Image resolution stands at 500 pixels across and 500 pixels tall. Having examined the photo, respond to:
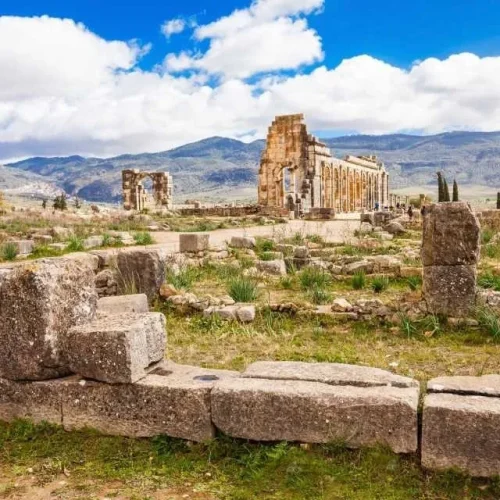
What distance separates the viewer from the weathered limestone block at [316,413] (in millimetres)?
4085

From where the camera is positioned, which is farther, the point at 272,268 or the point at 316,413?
the point at 272,268

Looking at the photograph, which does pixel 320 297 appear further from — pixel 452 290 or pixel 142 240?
pixel 142 240

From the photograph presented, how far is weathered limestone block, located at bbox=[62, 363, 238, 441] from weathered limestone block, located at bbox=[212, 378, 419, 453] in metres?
0.15

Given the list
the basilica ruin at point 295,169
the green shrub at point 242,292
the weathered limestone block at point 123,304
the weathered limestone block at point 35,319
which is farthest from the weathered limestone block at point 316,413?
the basilica ruin at point 295,169

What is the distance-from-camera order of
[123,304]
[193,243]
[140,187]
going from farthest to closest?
1. [140,187]
2. [193,243]
3. [123,304]

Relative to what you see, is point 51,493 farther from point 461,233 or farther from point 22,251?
point 22,251

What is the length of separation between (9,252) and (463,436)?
1325cm

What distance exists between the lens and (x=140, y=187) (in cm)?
4606

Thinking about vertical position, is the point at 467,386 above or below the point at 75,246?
below

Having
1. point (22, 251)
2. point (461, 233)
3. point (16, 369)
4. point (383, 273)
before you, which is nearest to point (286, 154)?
point (22, 251)

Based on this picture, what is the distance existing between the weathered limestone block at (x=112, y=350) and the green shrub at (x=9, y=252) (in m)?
10.9

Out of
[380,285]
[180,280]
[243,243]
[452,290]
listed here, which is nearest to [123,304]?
[180,280]

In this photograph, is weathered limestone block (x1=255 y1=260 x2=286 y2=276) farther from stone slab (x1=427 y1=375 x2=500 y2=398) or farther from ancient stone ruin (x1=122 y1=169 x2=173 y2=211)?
ancient stone ruin (x1=122 y1=169 x2=173 y2=211)

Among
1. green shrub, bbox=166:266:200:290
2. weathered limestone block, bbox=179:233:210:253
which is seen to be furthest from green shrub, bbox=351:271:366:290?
weathered limestone block, bbox=179:233:210:253
